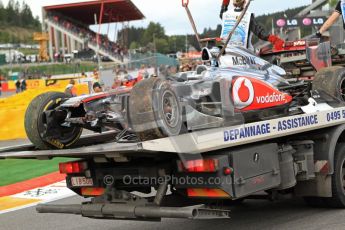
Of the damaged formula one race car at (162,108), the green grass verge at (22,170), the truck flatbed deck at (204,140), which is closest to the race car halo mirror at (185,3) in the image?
the damaged formula one race car at (162,108)

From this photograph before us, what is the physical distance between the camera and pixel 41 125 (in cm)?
575

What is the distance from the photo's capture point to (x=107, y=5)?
6238 cm

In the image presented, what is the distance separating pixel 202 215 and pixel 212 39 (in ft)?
9.08

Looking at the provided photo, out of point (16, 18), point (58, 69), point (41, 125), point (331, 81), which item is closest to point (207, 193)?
point (41, 125)

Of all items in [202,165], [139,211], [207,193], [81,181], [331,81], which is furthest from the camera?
[331,81]

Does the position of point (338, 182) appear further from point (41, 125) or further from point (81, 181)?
point (41, 125)

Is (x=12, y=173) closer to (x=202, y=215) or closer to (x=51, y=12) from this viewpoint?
(x=202, y=215)

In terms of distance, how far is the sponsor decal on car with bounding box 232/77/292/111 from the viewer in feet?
18.9

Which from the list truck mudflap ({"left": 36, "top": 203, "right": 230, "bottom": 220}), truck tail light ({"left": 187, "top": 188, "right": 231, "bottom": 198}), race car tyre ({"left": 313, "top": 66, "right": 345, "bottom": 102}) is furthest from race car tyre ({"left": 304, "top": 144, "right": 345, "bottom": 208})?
truck tail light ({"left": 187, "top": 188, "right": 231, "bottom": 198})

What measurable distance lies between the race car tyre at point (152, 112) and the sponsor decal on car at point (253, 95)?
0.90 meters

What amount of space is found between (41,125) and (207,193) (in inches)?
72.4

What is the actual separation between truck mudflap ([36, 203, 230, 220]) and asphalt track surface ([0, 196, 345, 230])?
125 centimetres

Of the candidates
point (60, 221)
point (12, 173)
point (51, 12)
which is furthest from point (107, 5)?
point (60, 221)

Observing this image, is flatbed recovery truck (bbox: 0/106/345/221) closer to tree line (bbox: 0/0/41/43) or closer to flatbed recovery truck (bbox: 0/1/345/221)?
flatbed recovery truck (bbox: 0/1/345/221)
